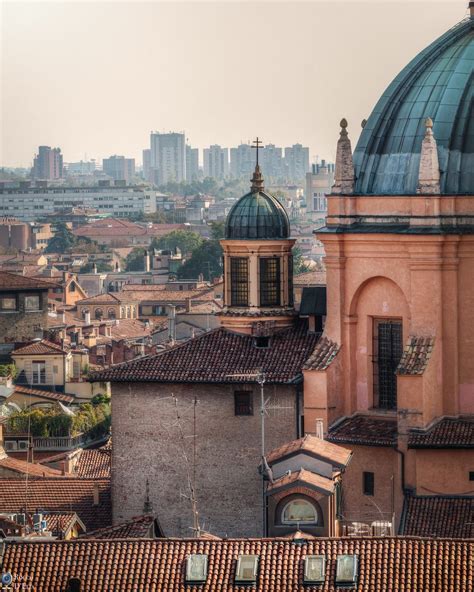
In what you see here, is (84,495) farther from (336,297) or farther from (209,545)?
(209,545)

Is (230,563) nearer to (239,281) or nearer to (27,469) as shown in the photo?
(239,281)

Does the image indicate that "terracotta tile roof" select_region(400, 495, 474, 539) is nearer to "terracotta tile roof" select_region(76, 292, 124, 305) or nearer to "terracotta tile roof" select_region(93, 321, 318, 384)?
"terracotta tile roof" select_region(93, 321, 318, 384)

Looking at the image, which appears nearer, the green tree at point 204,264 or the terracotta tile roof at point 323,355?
the terracotta tile roof at point 323,355

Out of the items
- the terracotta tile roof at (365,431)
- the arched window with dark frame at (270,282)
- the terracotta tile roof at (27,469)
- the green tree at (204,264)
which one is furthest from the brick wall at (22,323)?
the terracotta tile roof at (365,431)

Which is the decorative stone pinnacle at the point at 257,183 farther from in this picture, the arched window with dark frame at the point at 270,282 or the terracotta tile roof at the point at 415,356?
the terracotta tile roof at the point at 415,356

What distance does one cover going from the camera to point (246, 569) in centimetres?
3716

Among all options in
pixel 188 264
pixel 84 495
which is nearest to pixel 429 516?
pixel 84 495

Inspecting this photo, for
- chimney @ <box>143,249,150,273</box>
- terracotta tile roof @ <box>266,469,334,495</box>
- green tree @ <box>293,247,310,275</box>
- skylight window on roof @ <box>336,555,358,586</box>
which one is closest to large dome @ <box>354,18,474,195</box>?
terracotta tile roof @ <box>266,469,334,495</box>

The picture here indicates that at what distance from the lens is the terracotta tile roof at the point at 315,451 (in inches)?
1790

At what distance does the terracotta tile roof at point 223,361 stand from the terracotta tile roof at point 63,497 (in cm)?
257

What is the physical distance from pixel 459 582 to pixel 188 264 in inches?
3957

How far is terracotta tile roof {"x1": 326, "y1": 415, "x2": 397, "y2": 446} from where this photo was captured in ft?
158

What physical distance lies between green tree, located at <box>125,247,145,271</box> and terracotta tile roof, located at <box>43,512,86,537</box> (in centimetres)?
11187

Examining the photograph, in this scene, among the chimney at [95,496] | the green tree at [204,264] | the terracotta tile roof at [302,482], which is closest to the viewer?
the terracotta tile roof at [302,482]
